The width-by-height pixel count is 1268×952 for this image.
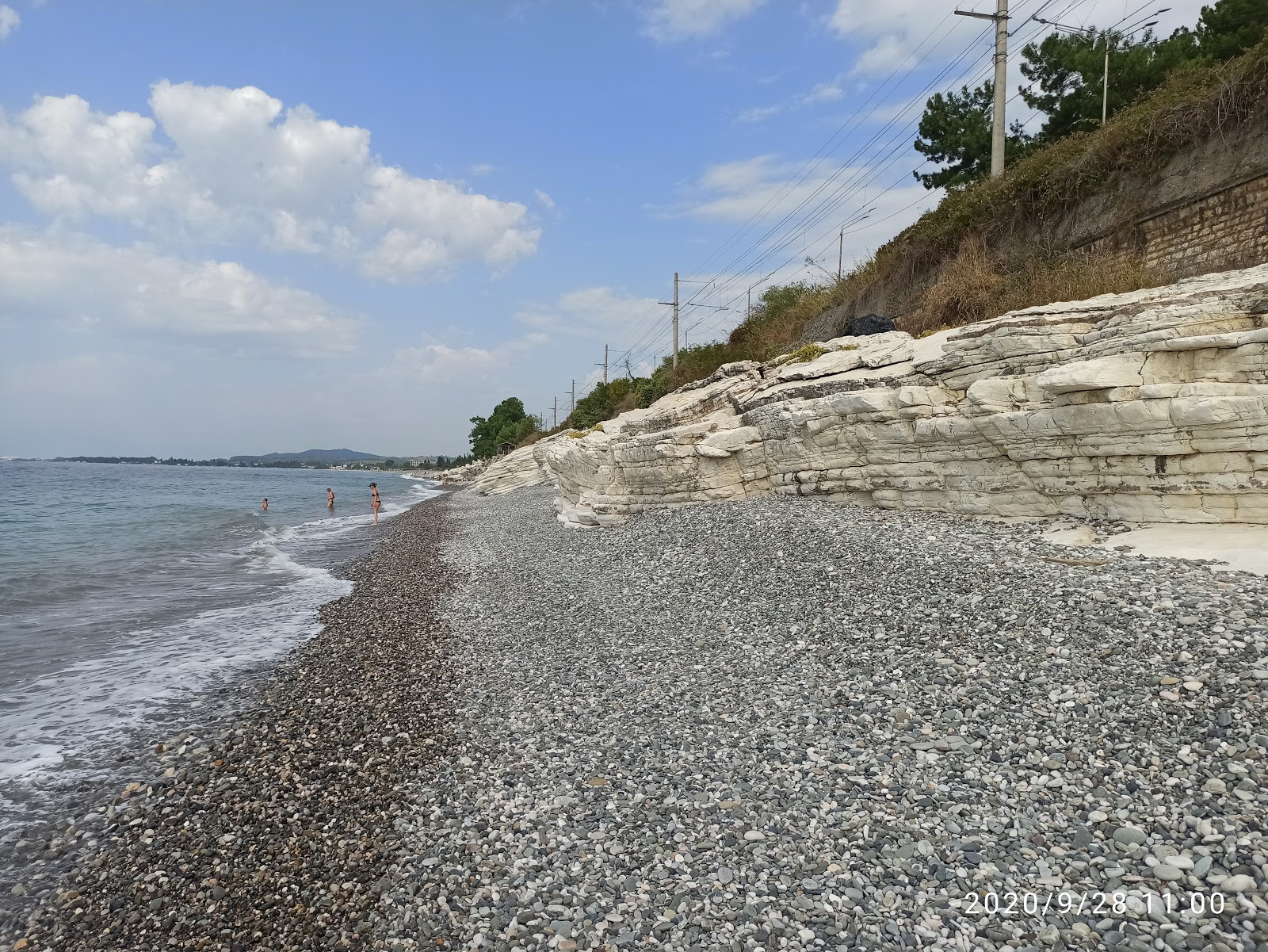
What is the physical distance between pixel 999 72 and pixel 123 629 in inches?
1182

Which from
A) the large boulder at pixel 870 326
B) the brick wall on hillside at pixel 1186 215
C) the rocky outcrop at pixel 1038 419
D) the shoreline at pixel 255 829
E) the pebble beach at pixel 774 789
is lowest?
the shoreline at pixel 255 829

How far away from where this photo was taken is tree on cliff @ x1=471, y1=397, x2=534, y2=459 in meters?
100

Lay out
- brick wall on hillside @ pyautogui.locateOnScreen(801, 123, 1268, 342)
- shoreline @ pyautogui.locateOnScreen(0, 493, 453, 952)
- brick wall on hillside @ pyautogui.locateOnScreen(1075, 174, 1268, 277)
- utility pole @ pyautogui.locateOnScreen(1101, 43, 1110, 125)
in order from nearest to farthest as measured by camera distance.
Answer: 1. shoreline @ pyautogui.locateOnScreen(0, 493, 453, 952)
2. brick wall on hillside @ pyautogui.locateOnScreen(1075, 174, 1268, 277)
3. brick wall on hillside @ pyautogui.locateOnScreen(801, 123, 1268, 342)
4. utility pole @ pyautogui.locateOnScreen(1101, 43, 1110, 125)

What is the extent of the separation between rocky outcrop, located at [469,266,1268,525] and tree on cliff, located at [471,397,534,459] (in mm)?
85534

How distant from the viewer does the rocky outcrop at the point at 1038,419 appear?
8.12 metres

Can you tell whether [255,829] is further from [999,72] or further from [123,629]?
[999,72]

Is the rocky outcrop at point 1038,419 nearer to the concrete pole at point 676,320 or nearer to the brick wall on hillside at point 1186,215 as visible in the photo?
the brick wall on hillside at point 1186,215

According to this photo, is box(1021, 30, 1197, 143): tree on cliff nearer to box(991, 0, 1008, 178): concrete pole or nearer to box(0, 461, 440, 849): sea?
box(991, 0, 1008, 178): concrete pole

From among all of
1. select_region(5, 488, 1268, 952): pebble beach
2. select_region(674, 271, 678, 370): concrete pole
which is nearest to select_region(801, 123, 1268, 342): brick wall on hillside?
select_region(5, 488, 1268, 952): pebble beach

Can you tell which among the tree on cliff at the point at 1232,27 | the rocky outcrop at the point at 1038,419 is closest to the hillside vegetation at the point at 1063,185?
the tree on cliff at the point at 1232,27

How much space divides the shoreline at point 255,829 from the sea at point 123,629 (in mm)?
795

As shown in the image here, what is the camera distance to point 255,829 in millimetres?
5836

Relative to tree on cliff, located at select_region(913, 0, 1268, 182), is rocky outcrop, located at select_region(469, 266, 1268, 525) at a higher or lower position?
lower

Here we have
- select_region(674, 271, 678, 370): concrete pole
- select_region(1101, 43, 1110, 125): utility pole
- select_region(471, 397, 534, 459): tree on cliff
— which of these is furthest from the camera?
select_region(471, 397, 534, 459): tree on cliff
